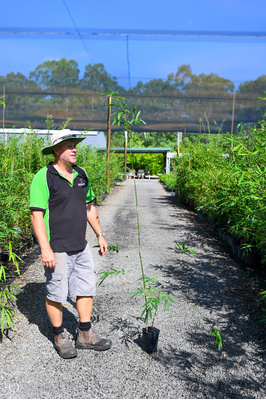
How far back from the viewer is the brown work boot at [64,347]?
2219 mm

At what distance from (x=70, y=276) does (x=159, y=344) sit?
811 millimetres

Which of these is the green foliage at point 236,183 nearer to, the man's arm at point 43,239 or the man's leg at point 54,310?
the man's arm at point 43,239

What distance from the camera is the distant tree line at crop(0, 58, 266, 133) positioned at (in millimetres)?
11188

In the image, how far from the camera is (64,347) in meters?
2.25

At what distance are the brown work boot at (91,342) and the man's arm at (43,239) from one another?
59 cm

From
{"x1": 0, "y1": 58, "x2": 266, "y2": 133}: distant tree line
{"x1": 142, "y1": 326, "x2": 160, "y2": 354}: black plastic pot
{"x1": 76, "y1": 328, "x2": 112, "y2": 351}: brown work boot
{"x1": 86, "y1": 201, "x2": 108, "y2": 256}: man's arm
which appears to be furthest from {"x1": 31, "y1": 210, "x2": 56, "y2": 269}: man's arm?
{"x1": 0, "y1": 58, "x2": 266, "y2": 133}: distant tree line

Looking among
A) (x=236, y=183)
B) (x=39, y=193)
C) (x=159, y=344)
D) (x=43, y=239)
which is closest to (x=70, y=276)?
(x=43, y=239)

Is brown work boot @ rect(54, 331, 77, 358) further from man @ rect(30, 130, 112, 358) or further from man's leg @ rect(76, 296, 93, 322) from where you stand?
man's leg @ rect(76, 296, 93, 322)

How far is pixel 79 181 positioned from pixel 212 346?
147 centimetres

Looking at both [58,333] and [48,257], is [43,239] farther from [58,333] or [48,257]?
[58,333]

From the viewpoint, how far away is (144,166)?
32.8m

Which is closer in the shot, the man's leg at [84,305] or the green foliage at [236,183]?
the man's leg at [84,305]

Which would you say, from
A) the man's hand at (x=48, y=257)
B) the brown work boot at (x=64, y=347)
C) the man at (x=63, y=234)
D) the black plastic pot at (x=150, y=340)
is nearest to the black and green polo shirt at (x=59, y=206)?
the man at (x=63, y=234)

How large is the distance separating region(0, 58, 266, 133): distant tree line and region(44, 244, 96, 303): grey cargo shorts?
9.47m
